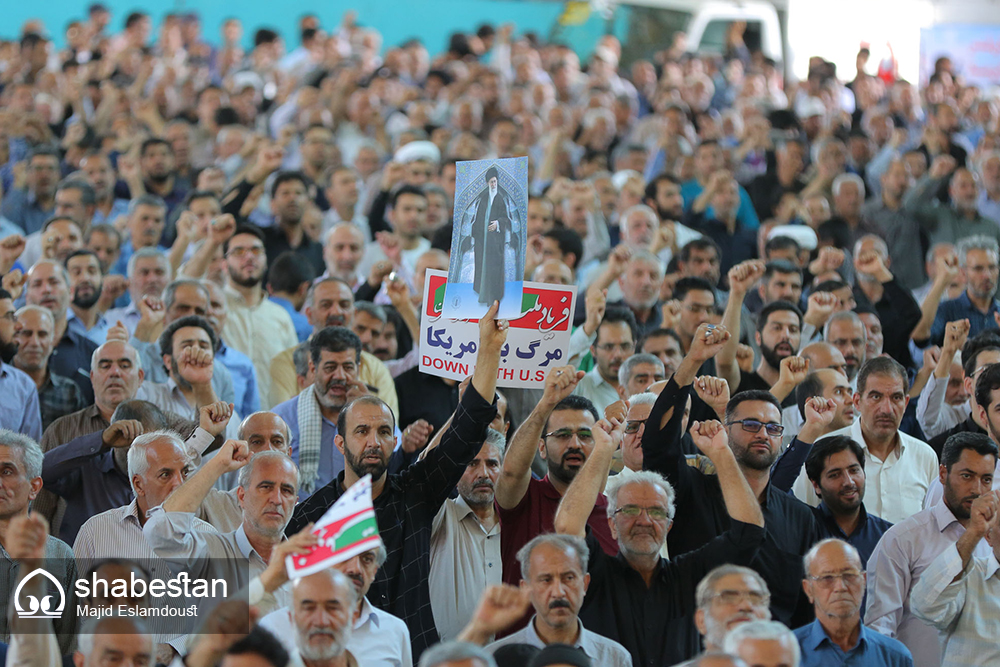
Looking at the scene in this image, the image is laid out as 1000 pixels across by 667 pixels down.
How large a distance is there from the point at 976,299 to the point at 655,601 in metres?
4.41

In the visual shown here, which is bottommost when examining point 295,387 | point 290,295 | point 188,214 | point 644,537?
point 644,537

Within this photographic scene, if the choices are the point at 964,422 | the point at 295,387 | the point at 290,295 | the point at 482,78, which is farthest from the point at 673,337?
Answer: the point at 482,78

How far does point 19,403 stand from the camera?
6777mm

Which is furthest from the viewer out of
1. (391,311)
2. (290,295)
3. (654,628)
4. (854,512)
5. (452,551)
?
(290,295)

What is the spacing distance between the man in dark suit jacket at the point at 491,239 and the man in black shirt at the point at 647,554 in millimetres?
693

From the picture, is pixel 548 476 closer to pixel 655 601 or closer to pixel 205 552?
pixel 655 601

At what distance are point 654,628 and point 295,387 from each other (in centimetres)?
301

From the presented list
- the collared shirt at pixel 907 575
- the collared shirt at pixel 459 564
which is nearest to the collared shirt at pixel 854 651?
the collared shirt at pixel 907 575

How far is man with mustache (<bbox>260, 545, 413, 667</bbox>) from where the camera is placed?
4.83 m

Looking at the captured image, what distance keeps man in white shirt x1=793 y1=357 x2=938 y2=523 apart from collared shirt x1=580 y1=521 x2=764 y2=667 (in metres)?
1.27

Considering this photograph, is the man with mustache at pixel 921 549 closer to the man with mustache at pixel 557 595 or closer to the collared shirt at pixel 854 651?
the collared shirt at pixel 854 651

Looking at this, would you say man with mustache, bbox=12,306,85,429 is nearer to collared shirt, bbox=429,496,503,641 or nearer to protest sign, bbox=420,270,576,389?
protest sign, bbox=420,270,576,389

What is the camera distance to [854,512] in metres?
5.97

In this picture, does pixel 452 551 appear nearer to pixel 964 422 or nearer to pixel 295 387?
pixel 295 387
